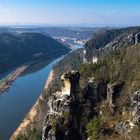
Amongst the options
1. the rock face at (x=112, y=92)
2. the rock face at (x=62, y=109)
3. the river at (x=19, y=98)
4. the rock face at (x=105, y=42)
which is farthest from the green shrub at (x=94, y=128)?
the rock face at (x=105, y=42)

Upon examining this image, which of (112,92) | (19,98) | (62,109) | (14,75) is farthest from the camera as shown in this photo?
(14,75)

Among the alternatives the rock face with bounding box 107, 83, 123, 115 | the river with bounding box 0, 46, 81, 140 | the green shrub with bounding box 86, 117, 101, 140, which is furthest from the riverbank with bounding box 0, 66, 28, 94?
the green shrub with bounding box 86, 117, 101, 140

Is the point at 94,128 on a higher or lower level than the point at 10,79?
higher

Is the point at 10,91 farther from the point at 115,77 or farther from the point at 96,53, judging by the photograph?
the point at 115,77

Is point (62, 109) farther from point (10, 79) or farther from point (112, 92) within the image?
point (10, 79)

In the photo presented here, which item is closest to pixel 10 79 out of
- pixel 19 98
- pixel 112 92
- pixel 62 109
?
pixel 19 98

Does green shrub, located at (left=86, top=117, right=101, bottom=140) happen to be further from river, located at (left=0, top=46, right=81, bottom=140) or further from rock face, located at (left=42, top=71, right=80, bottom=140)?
river, located at (left=0, top=46, right=81, bottom=140)

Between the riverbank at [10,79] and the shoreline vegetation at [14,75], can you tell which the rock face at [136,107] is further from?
the riverbank at [10,79]
